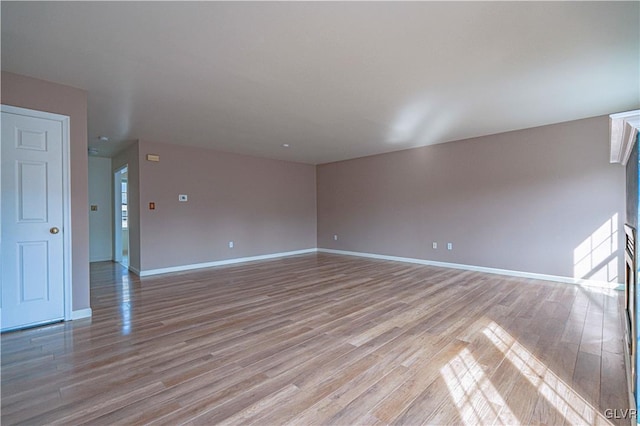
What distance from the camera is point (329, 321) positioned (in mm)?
3027

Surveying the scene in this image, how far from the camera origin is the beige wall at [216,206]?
545cm

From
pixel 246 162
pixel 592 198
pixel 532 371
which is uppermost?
pixel 246 162

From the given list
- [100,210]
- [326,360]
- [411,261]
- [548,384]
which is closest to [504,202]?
[411,261]

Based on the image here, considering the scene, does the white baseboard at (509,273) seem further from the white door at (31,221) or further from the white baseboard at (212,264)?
the white door at (31,221)

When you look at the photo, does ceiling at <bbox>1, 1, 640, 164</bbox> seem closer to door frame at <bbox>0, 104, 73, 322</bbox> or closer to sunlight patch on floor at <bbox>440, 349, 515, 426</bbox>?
door frame at <bbox>0, 104, 73, 322</bbox>

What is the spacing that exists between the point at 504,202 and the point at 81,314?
6179mm

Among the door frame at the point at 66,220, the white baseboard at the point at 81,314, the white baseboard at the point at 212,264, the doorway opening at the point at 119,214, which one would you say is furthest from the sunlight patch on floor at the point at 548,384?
the doorway opening at the point at 119,214

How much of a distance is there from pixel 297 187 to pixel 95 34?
19.1 ft

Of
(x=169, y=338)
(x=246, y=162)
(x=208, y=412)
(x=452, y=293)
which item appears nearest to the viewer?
(x=208, y=412)

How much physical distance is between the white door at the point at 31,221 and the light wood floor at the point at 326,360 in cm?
26

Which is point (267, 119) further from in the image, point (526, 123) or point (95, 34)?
point (526, 123)

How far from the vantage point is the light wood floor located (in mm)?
1688

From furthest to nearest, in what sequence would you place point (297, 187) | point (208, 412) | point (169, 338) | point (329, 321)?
point (297, 187)
point (329, 321)
point (169, 338)
point (208, 412)

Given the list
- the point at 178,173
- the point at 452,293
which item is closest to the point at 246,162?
the point at 178,173
